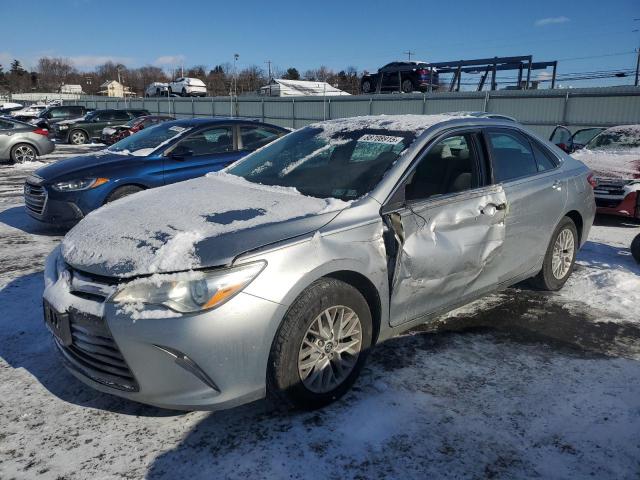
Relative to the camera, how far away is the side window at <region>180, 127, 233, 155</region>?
7.32 metres

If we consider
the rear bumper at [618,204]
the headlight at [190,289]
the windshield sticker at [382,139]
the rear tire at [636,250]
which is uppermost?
the windshield sticker at [382,139]

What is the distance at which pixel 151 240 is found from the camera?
273 cm

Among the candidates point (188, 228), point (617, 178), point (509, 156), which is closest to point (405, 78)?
point (617, 178)

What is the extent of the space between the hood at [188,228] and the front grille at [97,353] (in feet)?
0.85

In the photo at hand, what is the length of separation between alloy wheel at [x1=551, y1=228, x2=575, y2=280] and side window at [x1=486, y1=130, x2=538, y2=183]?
0.78m

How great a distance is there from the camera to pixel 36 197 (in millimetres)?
6730

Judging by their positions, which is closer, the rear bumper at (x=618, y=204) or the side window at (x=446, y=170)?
the side window at (x=446, y=170)

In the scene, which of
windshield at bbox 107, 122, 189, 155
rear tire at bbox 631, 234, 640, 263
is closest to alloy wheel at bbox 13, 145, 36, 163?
windshield at bbox 107, 122, 189, 155

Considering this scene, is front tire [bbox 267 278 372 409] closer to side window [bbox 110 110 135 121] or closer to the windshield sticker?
the windshield sticker

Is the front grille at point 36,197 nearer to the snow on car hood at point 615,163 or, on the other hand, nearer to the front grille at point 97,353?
the front grille at point 97,353

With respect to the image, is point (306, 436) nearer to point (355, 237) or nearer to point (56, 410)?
point (355, 237)

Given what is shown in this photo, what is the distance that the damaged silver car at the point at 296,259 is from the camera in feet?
8.04

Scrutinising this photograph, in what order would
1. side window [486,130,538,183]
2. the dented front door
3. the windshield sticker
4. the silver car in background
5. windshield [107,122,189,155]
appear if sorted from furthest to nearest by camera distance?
the silver car in background < windshield [107,122,189,155] < side window [486,130,538,183] < the windshield sticker < the dented front door

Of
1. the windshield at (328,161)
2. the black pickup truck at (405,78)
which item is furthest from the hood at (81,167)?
the black pickup truck at (405,78)
